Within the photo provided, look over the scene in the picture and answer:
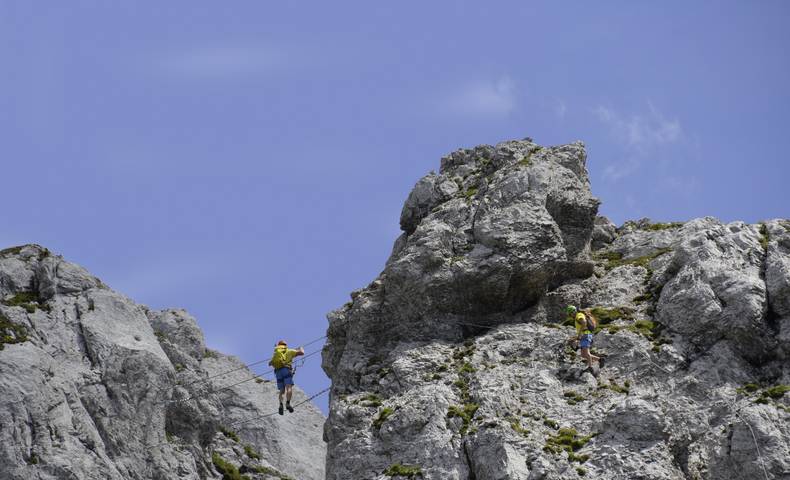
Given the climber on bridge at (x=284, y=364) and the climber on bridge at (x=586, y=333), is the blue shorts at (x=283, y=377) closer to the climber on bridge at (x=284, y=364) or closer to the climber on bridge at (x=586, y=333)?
the climber on bridge at (x=284, y=364)

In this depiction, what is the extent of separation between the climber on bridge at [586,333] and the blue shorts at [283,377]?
11.9 metres

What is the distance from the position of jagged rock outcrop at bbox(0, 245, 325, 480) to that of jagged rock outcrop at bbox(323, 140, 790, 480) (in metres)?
8.51

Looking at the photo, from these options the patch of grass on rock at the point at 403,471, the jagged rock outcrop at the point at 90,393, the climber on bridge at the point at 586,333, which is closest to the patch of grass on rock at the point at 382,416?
the patch of grass on rock at the point at 403,471

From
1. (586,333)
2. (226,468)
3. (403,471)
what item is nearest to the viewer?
(403,471)

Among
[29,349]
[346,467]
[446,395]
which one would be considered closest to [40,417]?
[29,349]

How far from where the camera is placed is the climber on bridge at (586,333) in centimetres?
4000

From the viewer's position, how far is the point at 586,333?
133 feet

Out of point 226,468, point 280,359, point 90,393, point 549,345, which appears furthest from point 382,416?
point 226,468

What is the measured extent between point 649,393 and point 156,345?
2414 centimetres

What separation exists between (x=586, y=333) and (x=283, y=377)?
1300 cm

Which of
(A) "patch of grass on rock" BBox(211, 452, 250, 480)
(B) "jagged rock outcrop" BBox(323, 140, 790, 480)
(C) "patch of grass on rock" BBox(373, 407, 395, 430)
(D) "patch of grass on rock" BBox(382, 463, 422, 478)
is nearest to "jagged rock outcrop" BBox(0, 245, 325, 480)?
(A) "patch of grass on rock" BBox(211, 452, 250, 480)

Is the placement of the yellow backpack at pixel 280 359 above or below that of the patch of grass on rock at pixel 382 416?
above

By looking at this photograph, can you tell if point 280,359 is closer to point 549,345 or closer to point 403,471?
point 403,471

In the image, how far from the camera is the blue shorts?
45.9m
